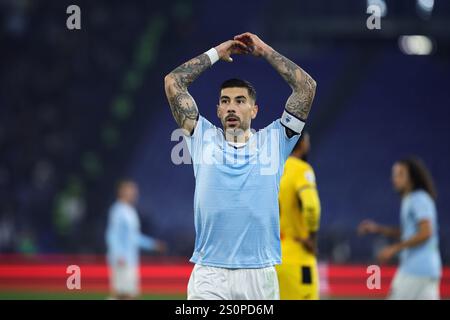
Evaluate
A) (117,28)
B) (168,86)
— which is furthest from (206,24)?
(168,86)

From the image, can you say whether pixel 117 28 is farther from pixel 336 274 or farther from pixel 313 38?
pixel 336 274

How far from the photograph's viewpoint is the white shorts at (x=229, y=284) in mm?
5422

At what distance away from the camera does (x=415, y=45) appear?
2728 cm

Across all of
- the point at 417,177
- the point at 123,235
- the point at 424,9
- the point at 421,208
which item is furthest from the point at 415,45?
the point at 421,208

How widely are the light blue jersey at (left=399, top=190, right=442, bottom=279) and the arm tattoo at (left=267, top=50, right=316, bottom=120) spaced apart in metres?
2.93

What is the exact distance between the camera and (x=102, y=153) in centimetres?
2550

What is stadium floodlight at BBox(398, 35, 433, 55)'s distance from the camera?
26.4 m

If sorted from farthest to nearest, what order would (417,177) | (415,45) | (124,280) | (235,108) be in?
(415,45), (124,280), (417,177), (235,108)

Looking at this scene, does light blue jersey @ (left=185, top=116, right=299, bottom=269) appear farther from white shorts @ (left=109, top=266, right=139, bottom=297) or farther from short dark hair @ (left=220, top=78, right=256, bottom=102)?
white shorts @ (left=109, top=266, right=139, bottom=297)

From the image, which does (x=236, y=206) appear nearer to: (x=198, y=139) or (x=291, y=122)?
(x=198, y=139)

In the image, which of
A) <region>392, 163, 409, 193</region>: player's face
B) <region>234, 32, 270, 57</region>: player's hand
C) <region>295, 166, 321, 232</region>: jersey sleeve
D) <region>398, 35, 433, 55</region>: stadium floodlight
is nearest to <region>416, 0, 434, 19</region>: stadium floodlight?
<region>398, 35, 433, 55</region>: stadium floodlight

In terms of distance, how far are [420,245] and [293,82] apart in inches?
126
